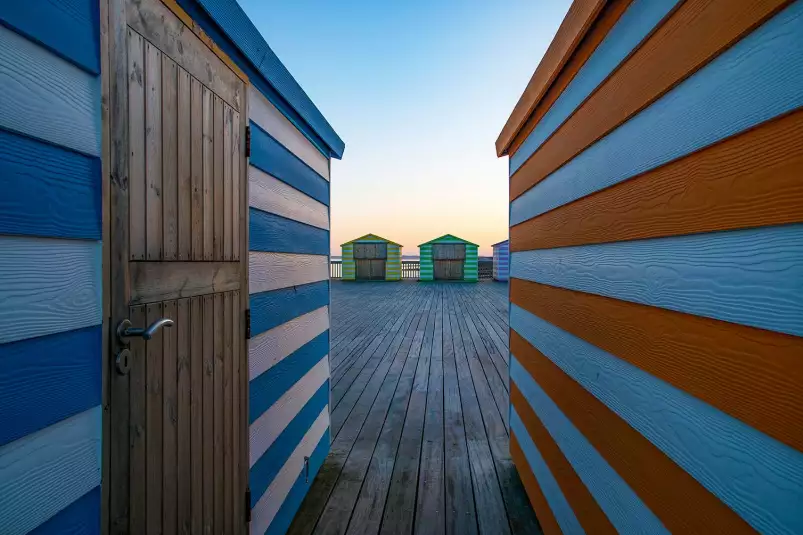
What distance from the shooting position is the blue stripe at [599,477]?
0.93 metres

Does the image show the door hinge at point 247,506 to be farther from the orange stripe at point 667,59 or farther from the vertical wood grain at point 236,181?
the orange stripe at point 667,59

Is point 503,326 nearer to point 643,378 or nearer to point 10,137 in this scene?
point 643,378

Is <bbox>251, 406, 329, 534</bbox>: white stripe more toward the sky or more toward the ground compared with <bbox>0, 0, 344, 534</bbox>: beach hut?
more toward the ground

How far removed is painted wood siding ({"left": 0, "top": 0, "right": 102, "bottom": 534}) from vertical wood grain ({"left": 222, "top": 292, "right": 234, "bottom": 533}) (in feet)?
1.76

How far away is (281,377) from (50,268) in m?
1.27

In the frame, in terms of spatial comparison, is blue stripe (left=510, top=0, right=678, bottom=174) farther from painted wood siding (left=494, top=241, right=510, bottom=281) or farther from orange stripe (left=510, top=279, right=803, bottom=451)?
painted wood siding (left=494, top=241, right=510, bottom=281)

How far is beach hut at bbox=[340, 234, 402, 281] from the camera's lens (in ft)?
50.7

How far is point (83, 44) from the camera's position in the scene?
31.4 inches

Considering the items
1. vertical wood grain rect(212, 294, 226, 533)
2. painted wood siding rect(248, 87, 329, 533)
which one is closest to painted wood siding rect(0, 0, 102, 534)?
vertical wood grain rect(212, 294, 226, 533)

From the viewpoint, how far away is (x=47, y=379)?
725mm

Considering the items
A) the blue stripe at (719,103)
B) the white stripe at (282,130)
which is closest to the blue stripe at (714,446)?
the blue stripe at (719,103)

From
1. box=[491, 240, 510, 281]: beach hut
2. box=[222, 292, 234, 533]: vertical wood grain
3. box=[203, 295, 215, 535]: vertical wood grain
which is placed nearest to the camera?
box=[203, 295, 215, 535]: vertical wood grain

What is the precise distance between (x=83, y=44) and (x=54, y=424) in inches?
32.3

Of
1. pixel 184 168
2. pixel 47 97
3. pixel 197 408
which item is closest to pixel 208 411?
pixel 197 408
